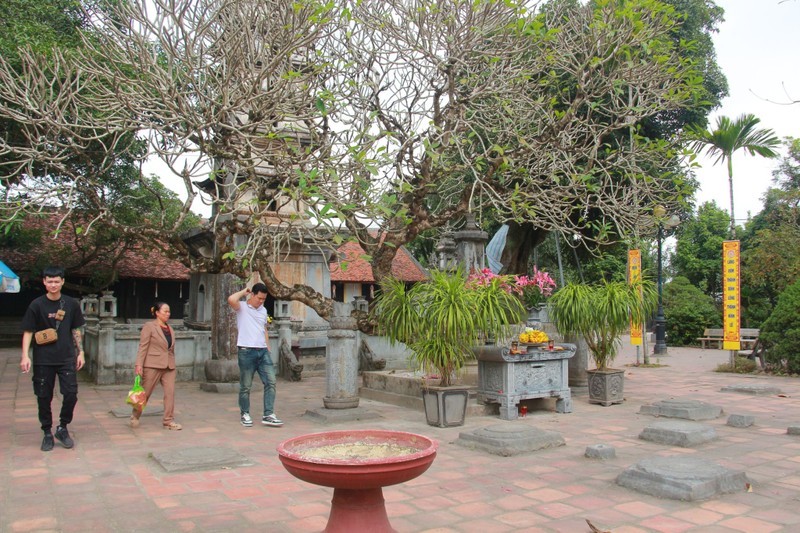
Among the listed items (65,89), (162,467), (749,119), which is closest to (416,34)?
(65,89)

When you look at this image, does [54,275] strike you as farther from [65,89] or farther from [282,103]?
[282,103]

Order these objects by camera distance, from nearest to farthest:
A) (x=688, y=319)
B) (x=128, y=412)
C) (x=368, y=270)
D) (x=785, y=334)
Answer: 1. (x=128, y=412)
2. (x=785, y=334)
3. (x=688, y=319)
4. (x=368, y=270)

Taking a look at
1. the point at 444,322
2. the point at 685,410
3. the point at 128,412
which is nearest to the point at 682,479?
the point at 444,322

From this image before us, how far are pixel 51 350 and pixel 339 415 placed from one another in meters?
3.53

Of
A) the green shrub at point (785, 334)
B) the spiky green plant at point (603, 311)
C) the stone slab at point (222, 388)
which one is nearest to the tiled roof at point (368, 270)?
the stone slab at point (222, 388)

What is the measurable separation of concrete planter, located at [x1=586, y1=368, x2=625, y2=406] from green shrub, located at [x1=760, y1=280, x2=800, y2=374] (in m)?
5.97

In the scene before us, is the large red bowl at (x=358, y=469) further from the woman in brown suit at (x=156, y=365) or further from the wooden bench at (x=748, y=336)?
the wooden bench at (x=748, y=336)

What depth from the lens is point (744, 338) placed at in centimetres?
1986

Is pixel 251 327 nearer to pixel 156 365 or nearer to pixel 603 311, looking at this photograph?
pixel 156 365

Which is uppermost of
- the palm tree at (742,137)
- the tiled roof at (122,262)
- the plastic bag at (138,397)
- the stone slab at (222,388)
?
the palm tree at (742,137)

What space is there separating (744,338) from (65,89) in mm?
19958

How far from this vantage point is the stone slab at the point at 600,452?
618 cm

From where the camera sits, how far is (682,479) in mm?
4898

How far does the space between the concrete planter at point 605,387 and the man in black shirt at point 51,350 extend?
745 cm
